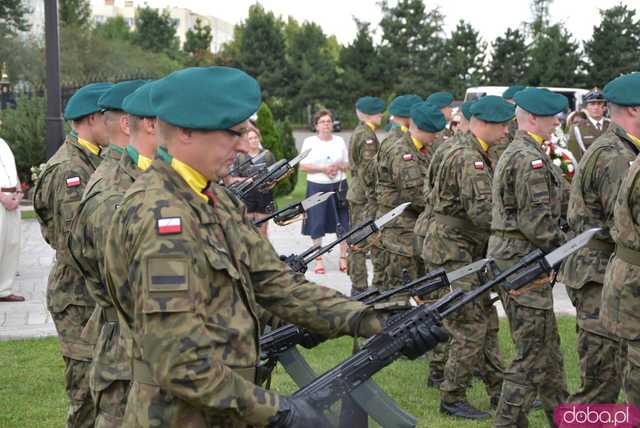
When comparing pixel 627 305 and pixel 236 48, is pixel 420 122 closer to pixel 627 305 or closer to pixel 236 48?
pixel 627 305

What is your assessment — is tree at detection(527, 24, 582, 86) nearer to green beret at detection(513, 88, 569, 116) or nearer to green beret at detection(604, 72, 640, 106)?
green beret at detection(513, 88, 569, 116)

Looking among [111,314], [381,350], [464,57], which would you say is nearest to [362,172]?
[111,314]

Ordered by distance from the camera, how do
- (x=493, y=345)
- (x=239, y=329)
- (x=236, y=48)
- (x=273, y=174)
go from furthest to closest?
1. (x=236, y=48)
2. (x=273, y=174)
3. (x=493, y=345)
4. (x=239, y=329)

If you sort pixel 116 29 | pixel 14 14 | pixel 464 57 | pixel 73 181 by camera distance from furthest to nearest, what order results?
1. pixel 116 29
2. pixel 464 57
3. pixel 14 14
4. pixel 73 181

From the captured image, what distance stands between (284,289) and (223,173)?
19.5 inches

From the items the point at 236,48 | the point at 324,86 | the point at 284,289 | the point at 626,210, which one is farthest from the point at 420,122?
the point at 236,48

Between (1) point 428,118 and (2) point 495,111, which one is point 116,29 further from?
(2) point 495,111

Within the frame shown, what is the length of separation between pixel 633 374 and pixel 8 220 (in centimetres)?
841

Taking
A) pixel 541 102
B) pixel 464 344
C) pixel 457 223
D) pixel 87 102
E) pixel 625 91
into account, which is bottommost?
pixel 464 344

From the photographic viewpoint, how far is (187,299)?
283cm

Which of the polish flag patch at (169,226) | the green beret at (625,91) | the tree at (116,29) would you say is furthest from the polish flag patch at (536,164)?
the tree at (116,29)

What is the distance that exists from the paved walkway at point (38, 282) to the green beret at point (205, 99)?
6.98 metres

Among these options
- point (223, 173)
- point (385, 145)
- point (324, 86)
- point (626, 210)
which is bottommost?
point (324, 86)

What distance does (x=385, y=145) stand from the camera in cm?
1041
